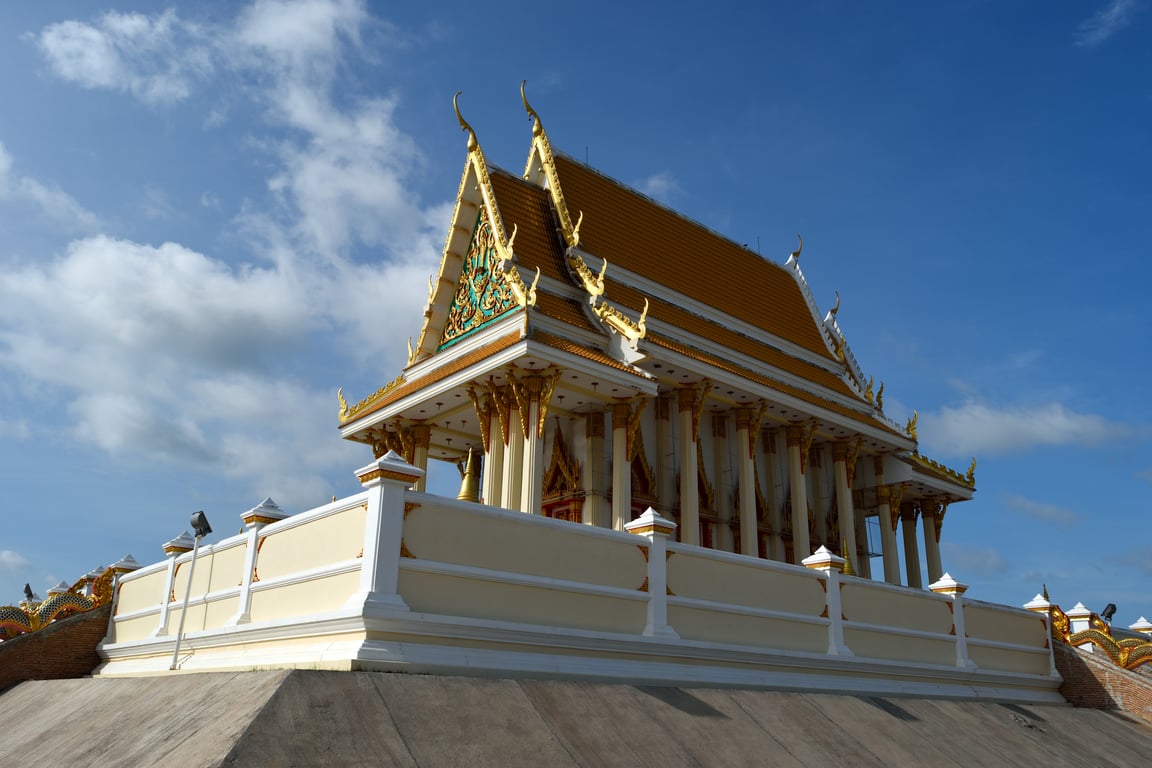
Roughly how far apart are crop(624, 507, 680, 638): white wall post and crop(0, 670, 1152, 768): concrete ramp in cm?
62

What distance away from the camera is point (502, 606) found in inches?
334

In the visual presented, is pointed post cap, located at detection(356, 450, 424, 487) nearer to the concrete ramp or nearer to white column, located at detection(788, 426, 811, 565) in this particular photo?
the concrete ramp

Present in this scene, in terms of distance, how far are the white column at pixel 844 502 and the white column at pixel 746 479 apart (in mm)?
2820

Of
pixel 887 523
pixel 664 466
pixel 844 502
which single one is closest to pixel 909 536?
pixel 887 523

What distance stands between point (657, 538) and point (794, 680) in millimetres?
2673

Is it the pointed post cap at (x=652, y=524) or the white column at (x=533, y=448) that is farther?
the white column at (x=533, y=448)

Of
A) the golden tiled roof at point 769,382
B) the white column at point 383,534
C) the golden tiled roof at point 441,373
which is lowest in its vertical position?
the white column at point 383,534

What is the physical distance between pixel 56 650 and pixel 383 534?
Result: 798 cm

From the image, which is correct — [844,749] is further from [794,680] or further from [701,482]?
[701,482]

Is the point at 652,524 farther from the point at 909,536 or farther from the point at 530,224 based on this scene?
the point at 909,536

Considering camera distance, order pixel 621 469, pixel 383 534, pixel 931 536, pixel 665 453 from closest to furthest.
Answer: pixel 383 534 → pixel 621 469 → pixel 665 453 → pixel 931 536

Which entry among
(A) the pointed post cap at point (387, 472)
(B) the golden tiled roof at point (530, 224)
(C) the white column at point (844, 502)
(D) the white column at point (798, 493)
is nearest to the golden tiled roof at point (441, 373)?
(B) the golden tiled roof at point (530, 224)

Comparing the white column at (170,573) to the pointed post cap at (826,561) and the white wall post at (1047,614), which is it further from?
the white wall post at (1047,614)

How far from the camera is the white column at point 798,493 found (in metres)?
19.2
